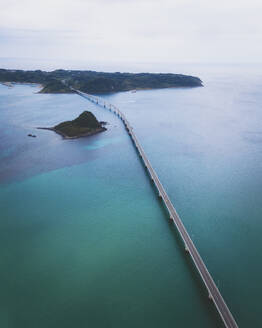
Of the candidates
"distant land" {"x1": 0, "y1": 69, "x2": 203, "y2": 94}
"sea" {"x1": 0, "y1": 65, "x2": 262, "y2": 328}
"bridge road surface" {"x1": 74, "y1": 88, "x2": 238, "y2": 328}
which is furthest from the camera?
"distant land" {"x1": 0, "y1": 69, "x2": 203, "y2": 94}

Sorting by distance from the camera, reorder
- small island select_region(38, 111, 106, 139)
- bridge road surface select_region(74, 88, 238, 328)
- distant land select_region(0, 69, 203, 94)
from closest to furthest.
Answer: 1. bridge road surface select_region(74, 88, 238, 328)
2. small island select_region(38, 111, 106, 139)
3. distant land select_region(0, 69, 203, 94)

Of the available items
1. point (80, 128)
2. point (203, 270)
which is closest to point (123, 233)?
point (203, 270)

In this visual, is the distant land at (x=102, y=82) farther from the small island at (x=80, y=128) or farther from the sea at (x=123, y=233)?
the sea at (x=123, y=233)

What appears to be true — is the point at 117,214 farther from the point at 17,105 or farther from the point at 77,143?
the point at 17,105

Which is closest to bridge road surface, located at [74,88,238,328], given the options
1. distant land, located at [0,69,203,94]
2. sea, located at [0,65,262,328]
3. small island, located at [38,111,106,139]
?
sea, located at [0,65,262,328]

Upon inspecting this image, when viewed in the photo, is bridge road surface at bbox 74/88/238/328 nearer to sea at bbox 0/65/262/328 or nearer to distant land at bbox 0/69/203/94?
sea at bbox 0/65/262/328

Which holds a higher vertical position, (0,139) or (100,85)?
(100,85)

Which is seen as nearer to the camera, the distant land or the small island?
the small island

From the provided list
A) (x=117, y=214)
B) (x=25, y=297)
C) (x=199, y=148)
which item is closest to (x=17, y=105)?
(x=199, y=148)
